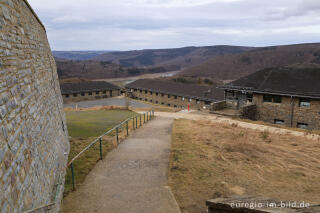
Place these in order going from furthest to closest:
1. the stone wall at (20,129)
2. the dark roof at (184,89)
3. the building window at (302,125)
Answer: the dark roof at (184,89)
the building window at (302,125)
the stone wall at (20,129)

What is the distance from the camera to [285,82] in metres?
21.6

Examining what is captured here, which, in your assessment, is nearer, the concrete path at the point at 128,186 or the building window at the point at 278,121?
the concrete path at the point at 128,186

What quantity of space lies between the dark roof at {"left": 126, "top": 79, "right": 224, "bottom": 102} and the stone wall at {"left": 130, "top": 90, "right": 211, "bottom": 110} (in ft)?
2.33

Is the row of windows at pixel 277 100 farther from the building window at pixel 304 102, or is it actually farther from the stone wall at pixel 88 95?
the stone wall at pixel 88 95

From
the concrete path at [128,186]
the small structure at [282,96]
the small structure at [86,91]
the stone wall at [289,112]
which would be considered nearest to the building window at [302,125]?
the small structure at [282,96]

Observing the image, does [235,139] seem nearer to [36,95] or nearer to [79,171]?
[79,171]

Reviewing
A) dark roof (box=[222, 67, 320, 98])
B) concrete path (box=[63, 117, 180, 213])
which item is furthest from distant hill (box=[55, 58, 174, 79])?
concrete path (box=[63, 117, 180, 213])

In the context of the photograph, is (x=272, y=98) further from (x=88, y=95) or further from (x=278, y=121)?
(x=88, y=95)

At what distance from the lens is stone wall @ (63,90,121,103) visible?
44.7 metres

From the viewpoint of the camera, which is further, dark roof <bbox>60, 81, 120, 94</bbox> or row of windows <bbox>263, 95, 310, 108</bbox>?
dark roof <bbox>60, 81, 120, 94</bbox>

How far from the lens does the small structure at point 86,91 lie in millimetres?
44844

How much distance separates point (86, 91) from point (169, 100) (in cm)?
1735

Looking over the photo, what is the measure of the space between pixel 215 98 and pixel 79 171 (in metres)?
29.3

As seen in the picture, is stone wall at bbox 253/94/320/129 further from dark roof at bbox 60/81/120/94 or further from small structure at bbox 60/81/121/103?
dark roof at bbox 60/81/120/94
